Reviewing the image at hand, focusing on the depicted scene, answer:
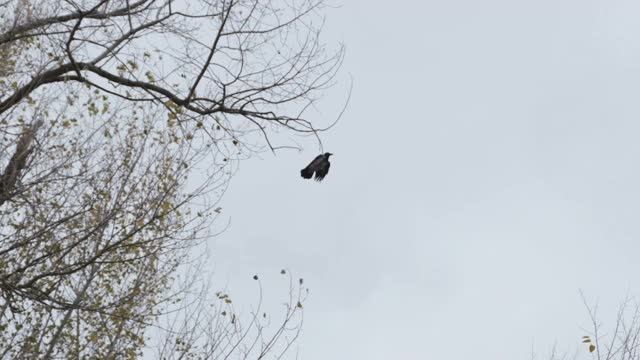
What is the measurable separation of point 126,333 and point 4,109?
152 inches

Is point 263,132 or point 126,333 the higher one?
point 263,132

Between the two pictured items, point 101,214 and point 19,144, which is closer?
point 19,144

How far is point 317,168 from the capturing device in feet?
26.4

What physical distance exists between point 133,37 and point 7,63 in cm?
122

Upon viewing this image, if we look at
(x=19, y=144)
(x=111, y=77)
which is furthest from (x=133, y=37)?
(x=19, y=144)

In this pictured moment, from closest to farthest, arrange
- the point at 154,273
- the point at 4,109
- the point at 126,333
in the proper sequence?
1. the point at 4,109
2. the point at 126,333
3. the point at 154,273

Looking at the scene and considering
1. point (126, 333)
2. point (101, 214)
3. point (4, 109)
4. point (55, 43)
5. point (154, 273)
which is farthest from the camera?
point (154, 273)

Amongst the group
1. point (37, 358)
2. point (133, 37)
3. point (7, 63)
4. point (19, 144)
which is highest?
point (133, 37)

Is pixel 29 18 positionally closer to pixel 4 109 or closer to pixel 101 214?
pixel 4 109

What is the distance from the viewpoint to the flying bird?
8031 millimetres

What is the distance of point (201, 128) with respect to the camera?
8.39m

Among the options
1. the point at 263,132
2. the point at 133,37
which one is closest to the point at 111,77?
the point at 133,37

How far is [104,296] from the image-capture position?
10695 mm

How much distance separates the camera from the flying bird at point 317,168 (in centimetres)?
803
